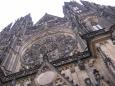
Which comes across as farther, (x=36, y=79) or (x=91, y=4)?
(x=91, y=4)

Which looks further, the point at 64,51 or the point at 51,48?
the point at 51,48

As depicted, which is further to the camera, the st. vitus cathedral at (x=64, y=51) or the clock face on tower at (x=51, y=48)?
the clock face on tower at (x=51, y=48)

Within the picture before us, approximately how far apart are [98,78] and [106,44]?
1.54 meters

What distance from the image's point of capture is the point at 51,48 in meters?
14.8

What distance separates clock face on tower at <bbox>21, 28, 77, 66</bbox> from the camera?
1377 cm

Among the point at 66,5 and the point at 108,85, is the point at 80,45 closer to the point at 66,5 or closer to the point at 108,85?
the point at 108,85

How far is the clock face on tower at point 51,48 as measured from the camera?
13.8 m

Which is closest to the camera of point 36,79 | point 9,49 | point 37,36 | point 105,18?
point 36,79

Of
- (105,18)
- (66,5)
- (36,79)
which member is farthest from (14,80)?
(66,5)

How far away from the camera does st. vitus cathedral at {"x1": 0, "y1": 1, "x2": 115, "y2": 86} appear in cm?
1003

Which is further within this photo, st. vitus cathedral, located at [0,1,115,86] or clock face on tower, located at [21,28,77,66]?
clock face on tower, located at [21,28,77,66]

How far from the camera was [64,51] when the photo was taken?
1399 centimetres

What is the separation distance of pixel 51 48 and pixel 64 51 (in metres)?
1.10

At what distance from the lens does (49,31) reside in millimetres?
17250
